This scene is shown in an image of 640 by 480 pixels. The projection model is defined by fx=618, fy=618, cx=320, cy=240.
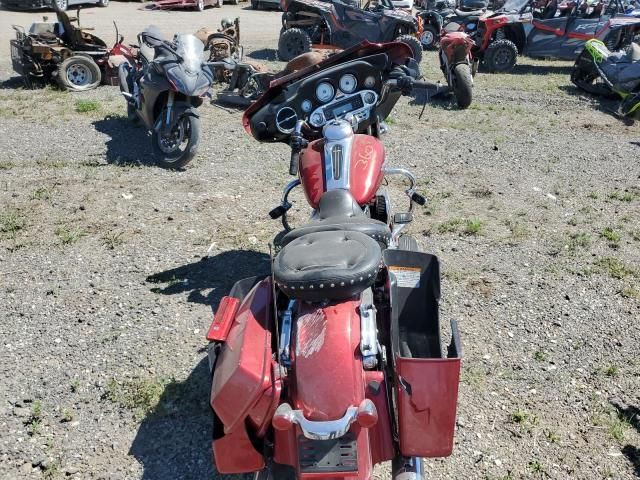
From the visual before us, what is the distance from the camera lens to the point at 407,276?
8.18 feet

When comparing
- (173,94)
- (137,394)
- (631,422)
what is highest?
(173,94)

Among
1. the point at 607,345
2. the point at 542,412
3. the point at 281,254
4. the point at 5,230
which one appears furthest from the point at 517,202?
the point at 5,230

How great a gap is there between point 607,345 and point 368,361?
2.14 meters

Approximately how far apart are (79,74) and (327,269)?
27.8ft

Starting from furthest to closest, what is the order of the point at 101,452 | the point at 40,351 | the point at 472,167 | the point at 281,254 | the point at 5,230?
the point at 472,167, the point at 5,230, the point at 40,351, the point at 101,452, the point at 281,254

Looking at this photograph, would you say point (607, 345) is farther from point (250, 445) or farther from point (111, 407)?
point (111, 407)

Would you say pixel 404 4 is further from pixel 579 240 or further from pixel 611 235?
pixel 579 240

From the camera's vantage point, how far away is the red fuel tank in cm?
303

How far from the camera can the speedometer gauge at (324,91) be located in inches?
144

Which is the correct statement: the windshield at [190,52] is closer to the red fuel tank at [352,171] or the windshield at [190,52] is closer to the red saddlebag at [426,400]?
the red fuel tank at [352,171]

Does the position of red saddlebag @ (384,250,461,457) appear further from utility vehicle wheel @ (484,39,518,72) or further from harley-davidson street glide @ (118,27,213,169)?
utility vehicle wheel @ (484,39,518,72)

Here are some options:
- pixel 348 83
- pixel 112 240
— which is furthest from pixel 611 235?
pixel 112 240

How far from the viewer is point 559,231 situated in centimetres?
494

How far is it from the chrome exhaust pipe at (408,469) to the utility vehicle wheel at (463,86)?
7.47 metres
